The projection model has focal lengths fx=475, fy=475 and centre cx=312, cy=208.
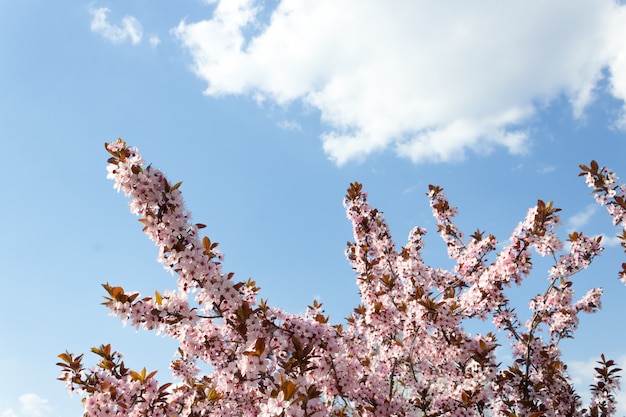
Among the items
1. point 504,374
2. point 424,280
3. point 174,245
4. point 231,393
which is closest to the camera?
point 174,245

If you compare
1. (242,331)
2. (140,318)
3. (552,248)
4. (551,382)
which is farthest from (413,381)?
(140,318)

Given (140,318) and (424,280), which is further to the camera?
(424,280)

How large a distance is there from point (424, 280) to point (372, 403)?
338 cm

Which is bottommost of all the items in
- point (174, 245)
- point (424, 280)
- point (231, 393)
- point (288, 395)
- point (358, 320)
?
point (288, 395)

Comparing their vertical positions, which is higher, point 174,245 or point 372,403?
point 174,245

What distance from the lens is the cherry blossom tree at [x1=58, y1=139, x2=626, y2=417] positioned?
5266mm

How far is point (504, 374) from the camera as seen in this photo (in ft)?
26.5

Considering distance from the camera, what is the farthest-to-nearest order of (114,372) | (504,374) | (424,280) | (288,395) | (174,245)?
(424,280) → (504,374) → (114,372) → (174,245) → (288,395)

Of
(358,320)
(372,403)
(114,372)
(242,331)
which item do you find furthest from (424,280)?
(114,372)

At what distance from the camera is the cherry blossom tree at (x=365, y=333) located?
527 cm

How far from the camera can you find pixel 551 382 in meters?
8.07

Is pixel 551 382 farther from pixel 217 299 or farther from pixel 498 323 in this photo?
pixel 217 299

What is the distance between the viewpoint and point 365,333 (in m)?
9.83

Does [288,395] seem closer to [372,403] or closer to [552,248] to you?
[372,403]
